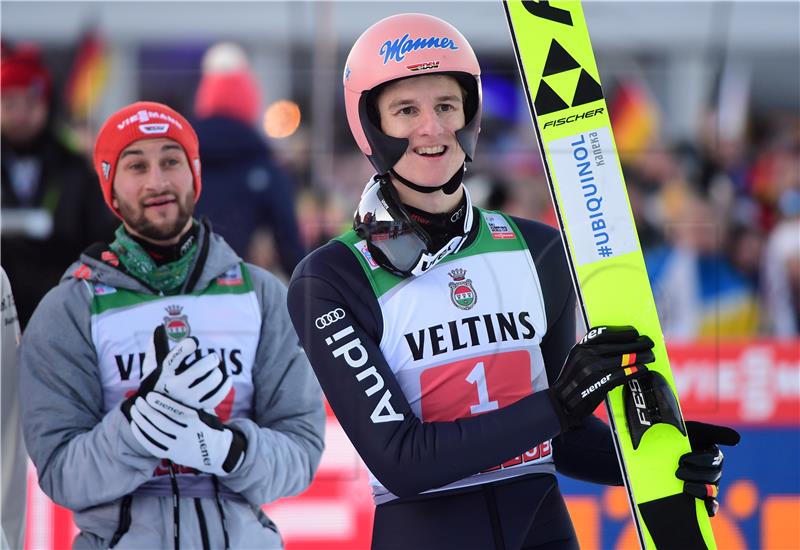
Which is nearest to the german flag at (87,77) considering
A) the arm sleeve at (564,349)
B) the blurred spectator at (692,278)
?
the arm sleeve at (564,349)

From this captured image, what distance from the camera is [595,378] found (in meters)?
2.20

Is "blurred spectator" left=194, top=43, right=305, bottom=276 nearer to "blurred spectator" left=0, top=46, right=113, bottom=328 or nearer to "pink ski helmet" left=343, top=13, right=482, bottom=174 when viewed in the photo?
"blurred spectator" left=0, top=46, right=113, bottom=328

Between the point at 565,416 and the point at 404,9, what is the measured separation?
7.19 ft

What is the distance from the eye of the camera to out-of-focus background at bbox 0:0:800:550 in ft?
11.8

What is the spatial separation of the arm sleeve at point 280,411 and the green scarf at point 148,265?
19cm

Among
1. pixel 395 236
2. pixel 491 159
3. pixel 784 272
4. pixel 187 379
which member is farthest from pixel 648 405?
pixel 784 272

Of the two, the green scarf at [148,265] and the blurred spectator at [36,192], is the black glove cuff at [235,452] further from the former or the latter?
the blurred spectator at [36,192]

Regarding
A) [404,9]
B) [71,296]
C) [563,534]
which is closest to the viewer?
[563,534]

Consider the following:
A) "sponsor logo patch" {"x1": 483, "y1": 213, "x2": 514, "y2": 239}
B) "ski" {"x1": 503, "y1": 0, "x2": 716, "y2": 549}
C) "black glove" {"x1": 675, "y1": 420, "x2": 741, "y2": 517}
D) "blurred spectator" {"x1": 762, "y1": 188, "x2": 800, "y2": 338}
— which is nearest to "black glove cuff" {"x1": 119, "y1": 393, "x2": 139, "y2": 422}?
"sponsor logo patch" {"x1": 483, "y1": 213, "x2": 514, "y2": 239}

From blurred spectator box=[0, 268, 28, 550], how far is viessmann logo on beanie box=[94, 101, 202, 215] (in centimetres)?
38

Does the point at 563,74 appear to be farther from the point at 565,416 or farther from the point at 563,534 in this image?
the point at 563,534

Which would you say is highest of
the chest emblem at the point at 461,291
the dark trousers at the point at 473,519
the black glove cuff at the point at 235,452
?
the chest emblem at the point at 461,291

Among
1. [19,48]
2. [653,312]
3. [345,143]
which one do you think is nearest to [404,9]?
[345,143]

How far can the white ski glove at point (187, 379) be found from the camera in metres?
2.52
